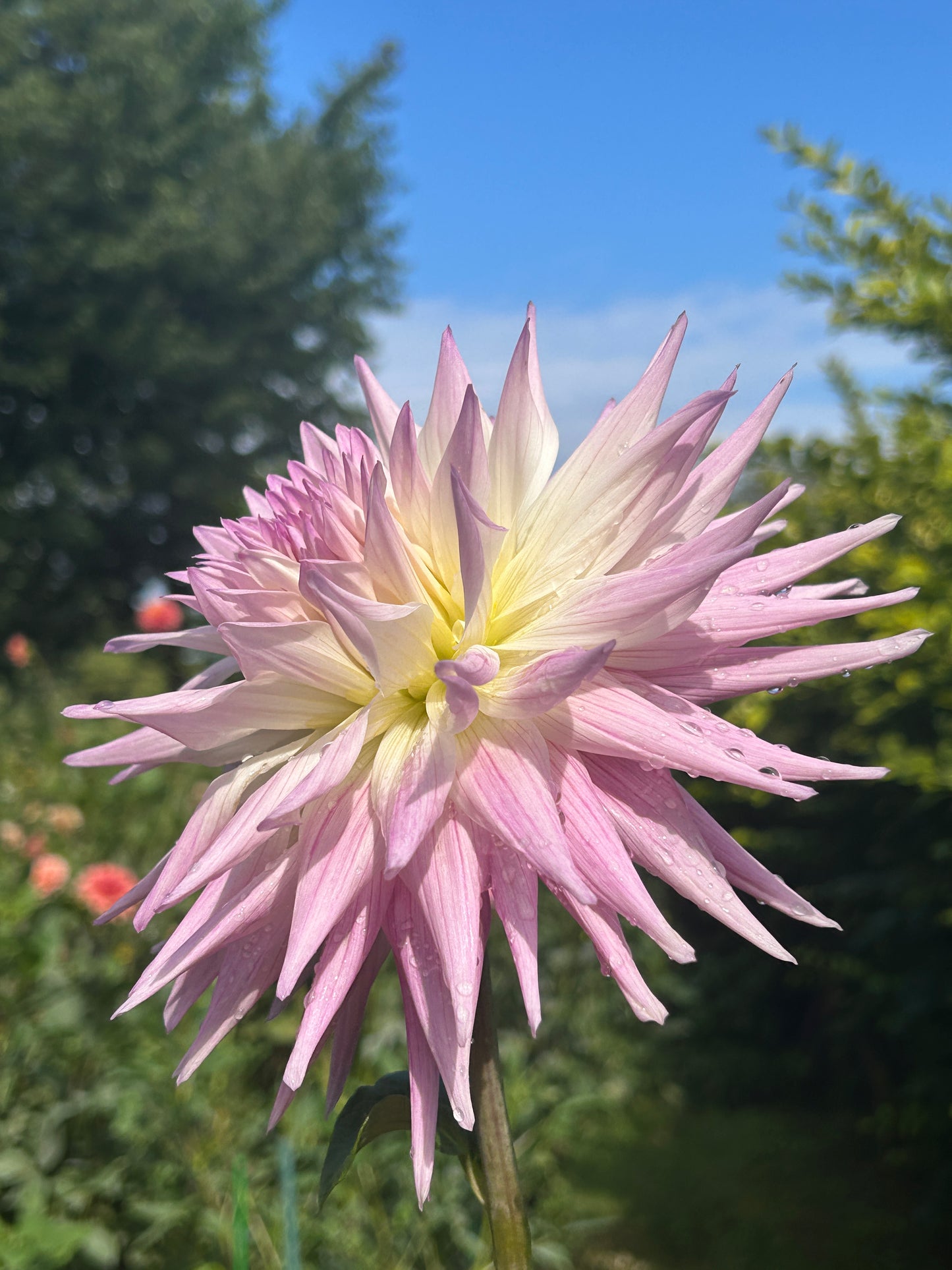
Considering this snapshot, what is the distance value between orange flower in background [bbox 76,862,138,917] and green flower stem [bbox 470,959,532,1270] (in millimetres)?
2212

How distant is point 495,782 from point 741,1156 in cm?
444

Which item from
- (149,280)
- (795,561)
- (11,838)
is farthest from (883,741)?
(149,280)

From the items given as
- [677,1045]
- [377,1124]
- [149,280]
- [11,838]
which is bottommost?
[677,1045]

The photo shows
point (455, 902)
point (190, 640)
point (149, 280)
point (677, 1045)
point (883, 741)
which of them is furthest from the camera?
point (149, 280)

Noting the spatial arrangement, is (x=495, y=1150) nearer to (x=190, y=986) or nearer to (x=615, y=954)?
(x=615, y=954)

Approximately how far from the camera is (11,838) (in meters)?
3.39

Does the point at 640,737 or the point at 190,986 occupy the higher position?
the point at 640,737

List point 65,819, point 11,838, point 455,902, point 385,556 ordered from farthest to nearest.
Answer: point 65,819 → point 11,838 → point 385,556 → point 455,902

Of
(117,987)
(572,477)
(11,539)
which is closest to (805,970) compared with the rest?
(117,987)

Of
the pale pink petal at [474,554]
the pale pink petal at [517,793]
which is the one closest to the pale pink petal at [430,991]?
the pale pink petal at [517,793]

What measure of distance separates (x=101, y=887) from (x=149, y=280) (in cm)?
1884

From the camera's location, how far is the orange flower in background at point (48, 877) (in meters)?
2.85

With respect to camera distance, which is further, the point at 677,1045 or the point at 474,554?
the point at 677,1045

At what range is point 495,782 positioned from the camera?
29.7 inches
